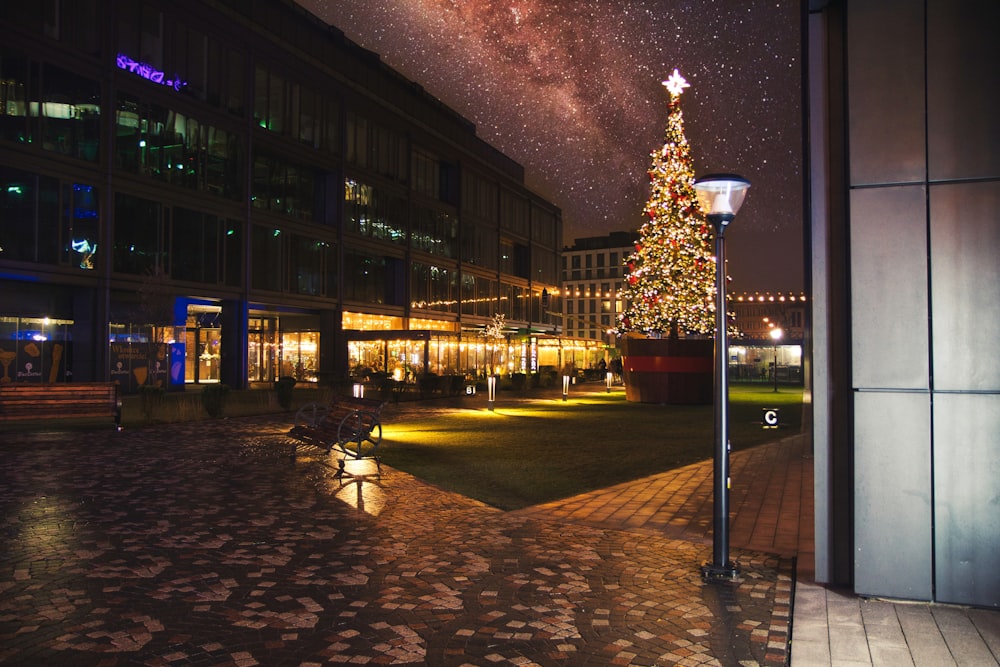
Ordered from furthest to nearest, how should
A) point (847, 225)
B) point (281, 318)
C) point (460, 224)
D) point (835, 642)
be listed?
point (460, 224) → point (281, 318) → point (847, 225) → point (835, 642)

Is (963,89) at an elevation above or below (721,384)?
above

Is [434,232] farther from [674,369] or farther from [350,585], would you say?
[350,585]

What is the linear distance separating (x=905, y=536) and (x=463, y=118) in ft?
213

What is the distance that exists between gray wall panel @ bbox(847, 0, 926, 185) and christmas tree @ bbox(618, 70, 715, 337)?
24016 millimetres

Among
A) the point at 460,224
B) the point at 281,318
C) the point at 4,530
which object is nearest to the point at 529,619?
the point at 4,530

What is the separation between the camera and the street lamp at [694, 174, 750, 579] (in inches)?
A: 245

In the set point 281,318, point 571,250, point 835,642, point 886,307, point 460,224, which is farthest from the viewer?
point 571,250

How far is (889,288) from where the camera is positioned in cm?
553

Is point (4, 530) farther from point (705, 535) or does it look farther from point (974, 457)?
point (974, 457)

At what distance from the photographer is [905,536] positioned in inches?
216

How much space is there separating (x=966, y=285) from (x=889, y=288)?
1.60ft

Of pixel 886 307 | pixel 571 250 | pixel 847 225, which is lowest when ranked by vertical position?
pixel 886 307

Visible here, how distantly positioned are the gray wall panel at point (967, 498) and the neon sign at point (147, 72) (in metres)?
32.0

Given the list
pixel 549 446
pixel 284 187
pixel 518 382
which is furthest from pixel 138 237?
pixel 549 446
